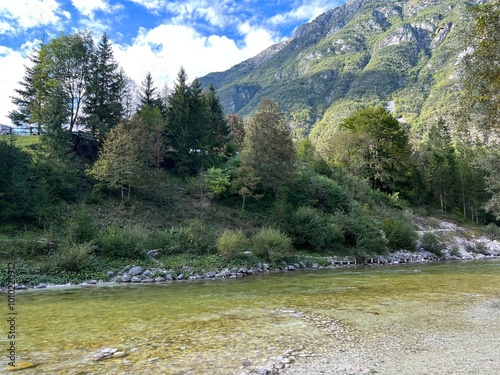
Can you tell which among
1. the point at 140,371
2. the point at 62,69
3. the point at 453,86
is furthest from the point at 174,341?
the point at 62,69

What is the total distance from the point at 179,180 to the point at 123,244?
16.2 metres

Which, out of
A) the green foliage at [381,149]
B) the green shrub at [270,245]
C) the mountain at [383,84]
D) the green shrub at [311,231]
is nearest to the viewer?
the green shrub at [270,245]

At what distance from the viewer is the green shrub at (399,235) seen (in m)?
28.8

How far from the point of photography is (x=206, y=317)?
9.12 m

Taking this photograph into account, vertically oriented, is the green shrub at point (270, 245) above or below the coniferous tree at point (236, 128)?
below

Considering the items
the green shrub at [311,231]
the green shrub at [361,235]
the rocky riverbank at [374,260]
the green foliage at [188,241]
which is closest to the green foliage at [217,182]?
the green shrub at [311,231]

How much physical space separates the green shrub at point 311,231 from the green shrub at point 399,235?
5407mm

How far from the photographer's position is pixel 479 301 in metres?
10.7

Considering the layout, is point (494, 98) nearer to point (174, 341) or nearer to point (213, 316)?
point (213, 316)

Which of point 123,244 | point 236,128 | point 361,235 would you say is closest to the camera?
point 123,244

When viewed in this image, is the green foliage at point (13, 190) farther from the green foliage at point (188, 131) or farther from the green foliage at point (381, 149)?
the green foliage at point (381, 149)

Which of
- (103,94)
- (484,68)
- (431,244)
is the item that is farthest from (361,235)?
(103,94)

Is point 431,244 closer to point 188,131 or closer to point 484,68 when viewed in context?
point 484,68

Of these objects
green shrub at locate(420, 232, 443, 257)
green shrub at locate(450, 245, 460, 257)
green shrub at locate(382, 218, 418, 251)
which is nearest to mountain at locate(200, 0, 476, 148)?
green shrub at locate(450, 245, 460, 257)
